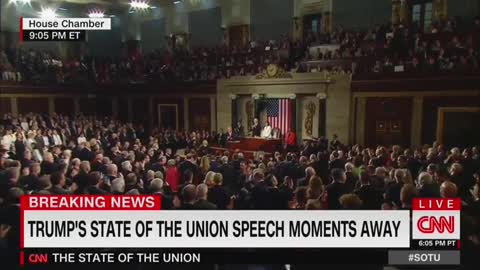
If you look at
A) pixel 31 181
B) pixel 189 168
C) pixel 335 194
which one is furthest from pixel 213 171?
pixel 31 181

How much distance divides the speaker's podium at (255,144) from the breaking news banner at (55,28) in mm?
2614

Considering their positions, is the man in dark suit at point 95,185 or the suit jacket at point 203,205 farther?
the man in dark suit at point 95,185

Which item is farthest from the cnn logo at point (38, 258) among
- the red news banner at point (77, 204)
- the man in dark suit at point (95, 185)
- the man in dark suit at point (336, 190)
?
the man in dark suit at point (336, 190)

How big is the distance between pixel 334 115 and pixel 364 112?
1.71 ft

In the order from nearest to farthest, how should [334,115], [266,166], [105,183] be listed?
1. [105,183]
2. [266,166]
3. [334,115]

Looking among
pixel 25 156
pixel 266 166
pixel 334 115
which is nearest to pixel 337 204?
pixel 266 166

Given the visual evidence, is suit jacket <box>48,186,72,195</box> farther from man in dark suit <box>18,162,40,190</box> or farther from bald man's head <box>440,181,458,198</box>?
bald man's head <box>440,181,458,198</box>

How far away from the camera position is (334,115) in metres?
5.37

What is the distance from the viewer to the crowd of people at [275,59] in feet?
16.4

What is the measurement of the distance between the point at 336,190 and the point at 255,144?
73.6 inches

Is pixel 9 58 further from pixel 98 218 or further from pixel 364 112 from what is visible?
pixel 364 112

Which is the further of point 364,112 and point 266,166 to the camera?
point 364,112

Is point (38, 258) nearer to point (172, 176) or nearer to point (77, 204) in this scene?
point (77, 204)

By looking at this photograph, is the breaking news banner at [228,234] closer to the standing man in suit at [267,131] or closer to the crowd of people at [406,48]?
the standing man in suit at [267,131]
